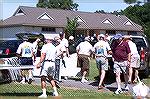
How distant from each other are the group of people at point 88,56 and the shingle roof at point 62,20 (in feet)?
120

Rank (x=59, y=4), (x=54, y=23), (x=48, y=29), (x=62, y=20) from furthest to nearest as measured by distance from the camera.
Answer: (x=59, y=4) → (x=62, y=20) → (x=54, y=23) → (x=48, y=29)

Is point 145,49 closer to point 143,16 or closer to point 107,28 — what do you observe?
point 107,28

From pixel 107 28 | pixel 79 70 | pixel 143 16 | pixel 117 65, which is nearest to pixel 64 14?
pixel 107 28

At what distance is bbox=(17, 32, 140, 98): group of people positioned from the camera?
11219mm

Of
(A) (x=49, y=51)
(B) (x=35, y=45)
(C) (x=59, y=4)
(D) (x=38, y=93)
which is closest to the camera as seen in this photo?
(A) (x=49, y=51)

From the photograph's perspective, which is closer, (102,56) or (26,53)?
(102,56)

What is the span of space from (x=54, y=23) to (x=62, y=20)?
2.92 m

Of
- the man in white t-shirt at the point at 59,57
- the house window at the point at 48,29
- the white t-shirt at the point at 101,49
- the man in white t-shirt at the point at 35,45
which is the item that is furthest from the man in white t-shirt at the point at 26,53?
the house window at the point at 48,29

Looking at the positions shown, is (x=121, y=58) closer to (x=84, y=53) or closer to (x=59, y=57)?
(x=59, y=57)

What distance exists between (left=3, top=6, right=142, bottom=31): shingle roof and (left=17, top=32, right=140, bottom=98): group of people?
120 feet

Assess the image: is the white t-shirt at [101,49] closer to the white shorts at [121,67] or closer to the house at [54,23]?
the white shorts at [121,67]

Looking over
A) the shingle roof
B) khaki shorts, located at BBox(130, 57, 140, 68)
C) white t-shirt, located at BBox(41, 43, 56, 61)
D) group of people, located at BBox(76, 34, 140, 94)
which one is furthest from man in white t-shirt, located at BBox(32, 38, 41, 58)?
the shingle roof

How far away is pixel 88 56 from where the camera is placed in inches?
625

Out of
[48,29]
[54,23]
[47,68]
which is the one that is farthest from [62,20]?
[47,68]
